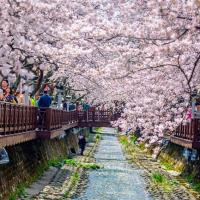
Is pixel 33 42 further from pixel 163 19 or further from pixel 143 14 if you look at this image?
pixel 163 19

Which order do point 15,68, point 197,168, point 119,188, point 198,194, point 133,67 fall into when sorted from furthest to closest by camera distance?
point 197,168
point 119,188
point 198,194
point 133,67
point 15,68

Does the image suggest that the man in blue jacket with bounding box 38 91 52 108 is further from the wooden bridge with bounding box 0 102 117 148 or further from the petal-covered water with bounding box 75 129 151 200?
the petal-covered water with bounding box 75 129 151 200

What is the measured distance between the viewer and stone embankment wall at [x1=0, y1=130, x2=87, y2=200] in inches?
746

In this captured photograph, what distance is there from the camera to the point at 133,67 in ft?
58.2

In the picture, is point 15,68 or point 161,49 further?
point 15,68

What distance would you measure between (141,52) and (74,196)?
339 inches

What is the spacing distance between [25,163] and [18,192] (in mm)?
3281

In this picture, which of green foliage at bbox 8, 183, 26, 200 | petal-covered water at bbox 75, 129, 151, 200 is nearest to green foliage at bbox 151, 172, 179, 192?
petal-covered water at bbox 75, 129, 151, 200

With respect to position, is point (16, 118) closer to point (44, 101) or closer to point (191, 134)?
point (44, 101)

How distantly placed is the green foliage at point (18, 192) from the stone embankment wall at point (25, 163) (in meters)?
0.13

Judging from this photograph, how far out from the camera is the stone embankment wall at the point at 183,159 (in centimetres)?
2782

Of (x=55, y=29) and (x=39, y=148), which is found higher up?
(x=55, y=29)

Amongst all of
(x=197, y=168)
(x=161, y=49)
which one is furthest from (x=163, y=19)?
(x=197, y=168)

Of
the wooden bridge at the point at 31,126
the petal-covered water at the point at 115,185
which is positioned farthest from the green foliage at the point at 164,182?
the wooden bridge at the point at 31,126
